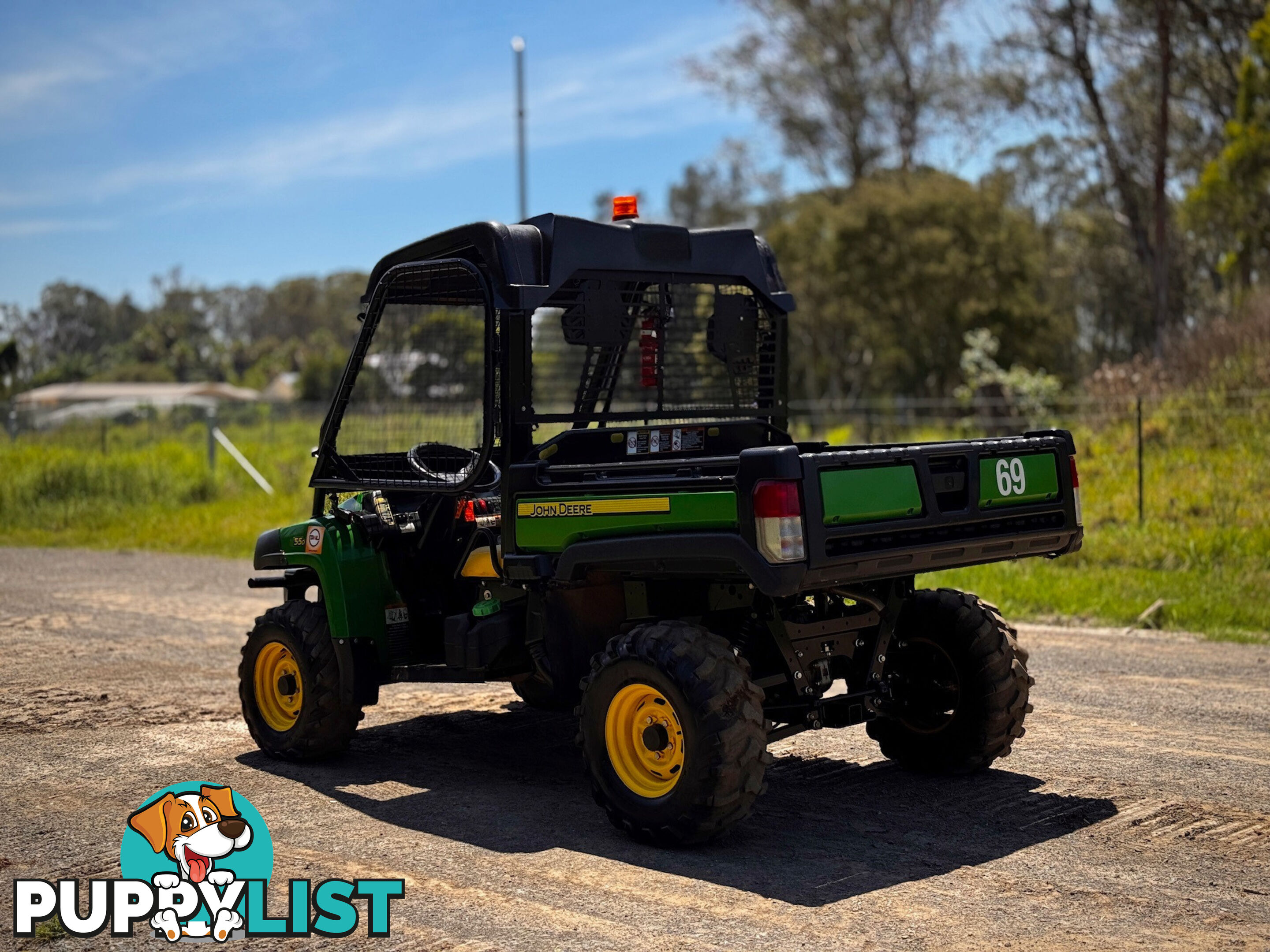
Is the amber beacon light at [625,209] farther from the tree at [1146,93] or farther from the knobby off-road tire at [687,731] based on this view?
the tree at [1146,93]

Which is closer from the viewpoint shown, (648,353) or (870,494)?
(870,494)

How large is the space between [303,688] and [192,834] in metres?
1.59

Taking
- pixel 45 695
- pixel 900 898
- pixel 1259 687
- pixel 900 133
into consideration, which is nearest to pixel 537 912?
pixel 900 898

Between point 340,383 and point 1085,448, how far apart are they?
504 inches

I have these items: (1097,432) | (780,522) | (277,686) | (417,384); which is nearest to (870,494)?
(780,522)

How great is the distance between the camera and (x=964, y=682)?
656 centimetres

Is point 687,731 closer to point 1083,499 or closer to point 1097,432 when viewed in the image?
point 1083,499

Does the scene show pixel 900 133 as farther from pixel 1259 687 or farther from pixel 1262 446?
pixel 1259 687

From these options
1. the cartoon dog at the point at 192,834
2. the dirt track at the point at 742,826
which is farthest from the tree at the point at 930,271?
the cartoon dog at the point at 192,834

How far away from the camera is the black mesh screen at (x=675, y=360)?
276 inches

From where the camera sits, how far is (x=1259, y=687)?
862cm

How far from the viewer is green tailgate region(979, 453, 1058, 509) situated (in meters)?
5.98

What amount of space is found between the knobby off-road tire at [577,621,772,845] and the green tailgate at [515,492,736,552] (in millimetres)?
419

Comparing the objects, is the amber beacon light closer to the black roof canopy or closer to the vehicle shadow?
the black roof canopy
